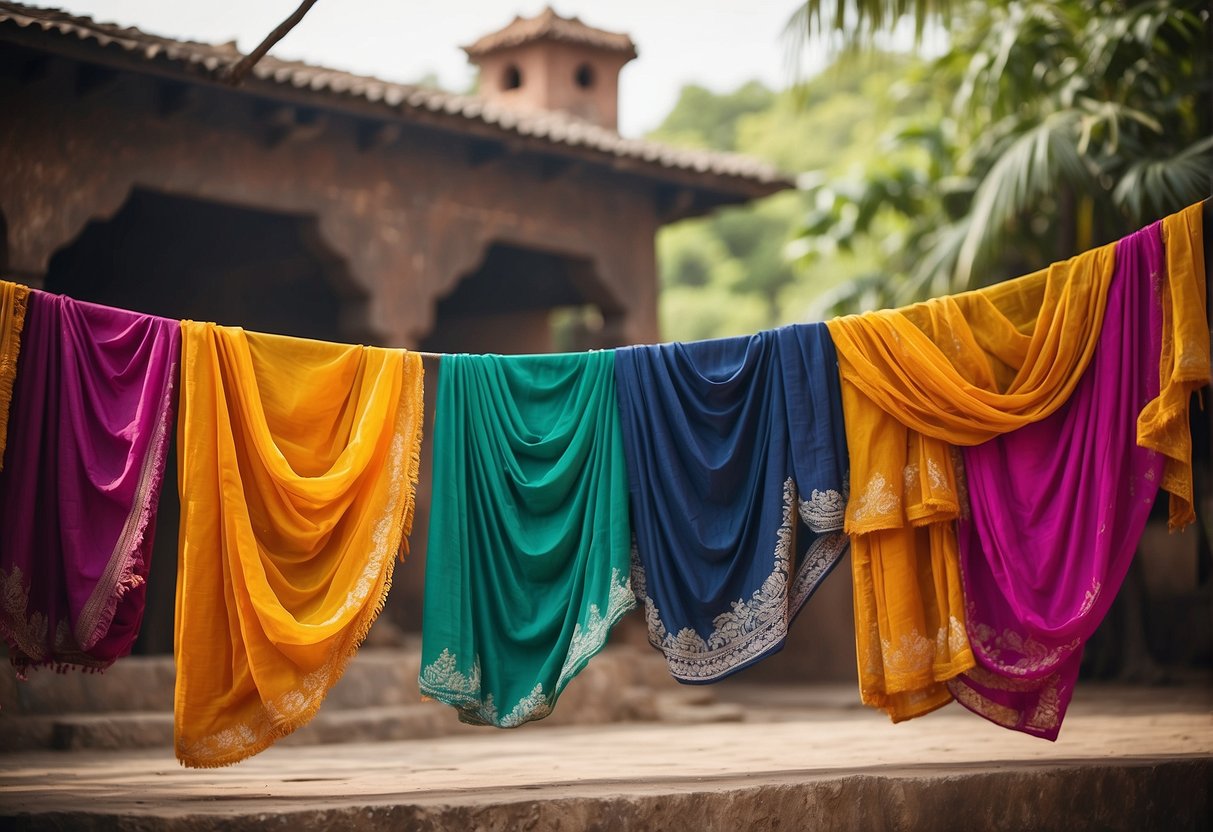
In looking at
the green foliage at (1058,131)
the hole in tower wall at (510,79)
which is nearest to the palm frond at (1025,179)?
the green foliage at (1058,131)

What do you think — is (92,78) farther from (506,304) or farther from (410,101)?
(506,304)

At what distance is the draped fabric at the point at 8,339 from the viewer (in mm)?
5137

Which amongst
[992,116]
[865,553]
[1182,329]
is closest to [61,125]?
[865,553]

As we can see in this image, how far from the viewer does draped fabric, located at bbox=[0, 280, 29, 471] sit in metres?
5.14

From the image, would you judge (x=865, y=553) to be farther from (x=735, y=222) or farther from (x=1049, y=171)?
(x=735, y=222)

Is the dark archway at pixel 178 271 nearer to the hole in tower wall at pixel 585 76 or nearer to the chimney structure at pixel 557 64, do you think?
the chimney structure at pixel 557 64

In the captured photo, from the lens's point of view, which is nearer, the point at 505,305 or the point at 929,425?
the point at 929,425

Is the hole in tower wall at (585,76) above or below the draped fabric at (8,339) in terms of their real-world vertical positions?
above

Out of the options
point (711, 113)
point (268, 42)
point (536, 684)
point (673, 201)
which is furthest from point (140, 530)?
point (711, 113)

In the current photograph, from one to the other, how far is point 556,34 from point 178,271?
3.82 m

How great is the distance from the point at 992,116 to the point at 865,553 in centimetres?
666

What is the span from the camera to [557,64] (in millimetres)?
12211

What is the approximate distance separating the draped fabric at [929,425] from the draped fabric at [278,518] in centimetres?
186

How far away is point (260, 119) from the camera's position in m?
9.07
